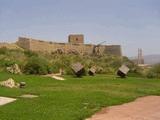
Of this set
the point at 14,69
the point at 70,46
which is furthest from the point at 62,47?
the point at 14,69

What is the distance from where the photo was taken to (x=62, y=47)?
83.1 m

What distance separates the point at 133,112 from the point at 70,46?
68457 millimetres

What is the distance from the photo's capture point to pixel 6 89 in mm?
23141

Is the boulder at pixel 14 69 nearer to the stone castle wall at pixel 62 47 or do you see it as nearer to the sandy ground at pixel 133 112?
the sandy ground at pixel 133 112

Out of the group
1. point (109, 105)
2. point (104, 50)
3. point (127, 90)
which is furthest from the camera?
point (104, 50)

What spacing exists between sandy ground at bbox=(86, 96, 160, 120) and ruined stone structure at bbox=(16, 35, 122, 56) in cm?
5643

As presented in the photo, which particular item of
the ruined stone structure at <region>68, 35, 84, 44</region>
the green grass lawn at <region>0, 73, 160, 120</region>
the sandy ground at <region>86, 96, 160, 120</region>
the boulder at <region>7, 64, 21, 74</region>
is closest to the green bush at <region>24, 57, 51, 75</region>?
the boulder at <region>7, 64, 21, 74</region>

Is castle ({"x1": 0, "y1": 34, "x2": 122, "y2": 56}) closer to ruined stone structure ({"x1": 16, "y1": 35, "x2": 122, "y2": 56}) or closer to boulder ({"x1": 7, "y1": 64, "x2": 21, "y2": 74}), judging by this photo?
ruined stone structure ({"x1": 16, "y1": 35, "x2": 122, "y2": 56})

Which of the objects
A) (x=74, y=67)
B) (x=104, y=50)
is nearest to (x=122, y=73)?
(x=74, y=67)

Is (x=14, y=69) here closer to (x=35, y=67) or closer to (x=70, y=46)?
(x=35, y=67)

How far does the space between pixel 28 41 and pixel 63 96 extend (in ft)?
180

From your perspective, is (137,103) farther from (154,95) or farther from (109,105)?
(154,95)

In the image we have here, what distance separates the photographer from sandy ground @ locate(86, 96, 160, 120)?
15.2 metres

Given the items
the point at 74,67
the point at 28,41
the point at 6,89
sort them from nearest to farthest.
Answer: the point at 6,89
the point at 74,67
the point at 28,41
